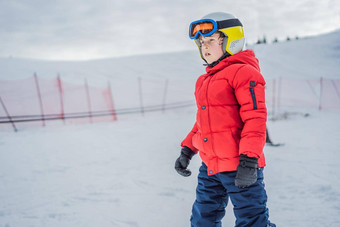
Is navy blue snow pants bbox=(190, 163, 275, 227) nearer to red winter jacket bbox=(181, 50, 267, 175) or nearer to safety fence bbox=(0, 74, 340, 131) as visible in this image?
red winter jacket bbox=(181, 50, 267, 175)

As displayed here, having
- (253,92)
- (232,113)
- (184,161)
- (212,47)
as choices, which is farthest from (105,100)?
(253,92)

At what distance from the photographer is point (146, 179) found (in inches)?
146

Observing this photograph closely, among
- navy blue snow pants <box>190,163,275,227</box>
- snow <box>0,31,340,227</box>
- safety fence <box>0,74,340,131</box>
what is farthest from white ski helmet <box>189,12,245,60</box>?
safety fence <box>0,74,340,131</box>

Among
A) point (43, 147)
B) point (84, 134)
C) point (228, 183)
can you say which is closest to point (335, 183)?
point (228, 183)

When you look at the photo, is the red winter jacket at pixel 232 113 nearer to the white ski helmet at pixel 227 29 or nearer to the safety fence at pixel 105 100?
the white ski helmet at pixel 227 29

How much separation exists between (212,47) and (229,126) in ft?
1.88

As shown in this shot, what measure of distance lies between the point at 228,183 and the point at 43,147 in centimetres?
587

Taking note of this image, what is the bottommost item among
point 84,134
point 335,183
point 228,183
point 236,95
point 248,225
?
point 84,134

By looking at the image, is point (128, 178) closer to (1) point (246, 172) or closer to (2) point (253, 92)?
(1) point (246, 172)

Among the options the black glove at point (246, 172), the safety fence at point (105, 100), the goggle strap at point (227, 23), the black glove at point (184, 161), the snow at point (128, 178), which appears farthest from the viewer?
the safety fence at point (105, 100)

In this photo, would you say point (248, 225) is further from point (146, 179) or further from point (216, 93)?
point (146, 179)

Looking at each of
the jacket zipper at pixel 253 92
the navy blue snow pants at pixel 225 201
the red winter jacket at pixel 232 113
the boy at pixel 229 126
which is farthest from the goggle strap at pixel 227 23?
the navy blue snow pants at pixel 225 201

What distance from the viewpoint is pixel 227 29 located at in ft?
5.25

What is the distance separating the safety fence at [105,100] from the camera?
1026 centimetres
